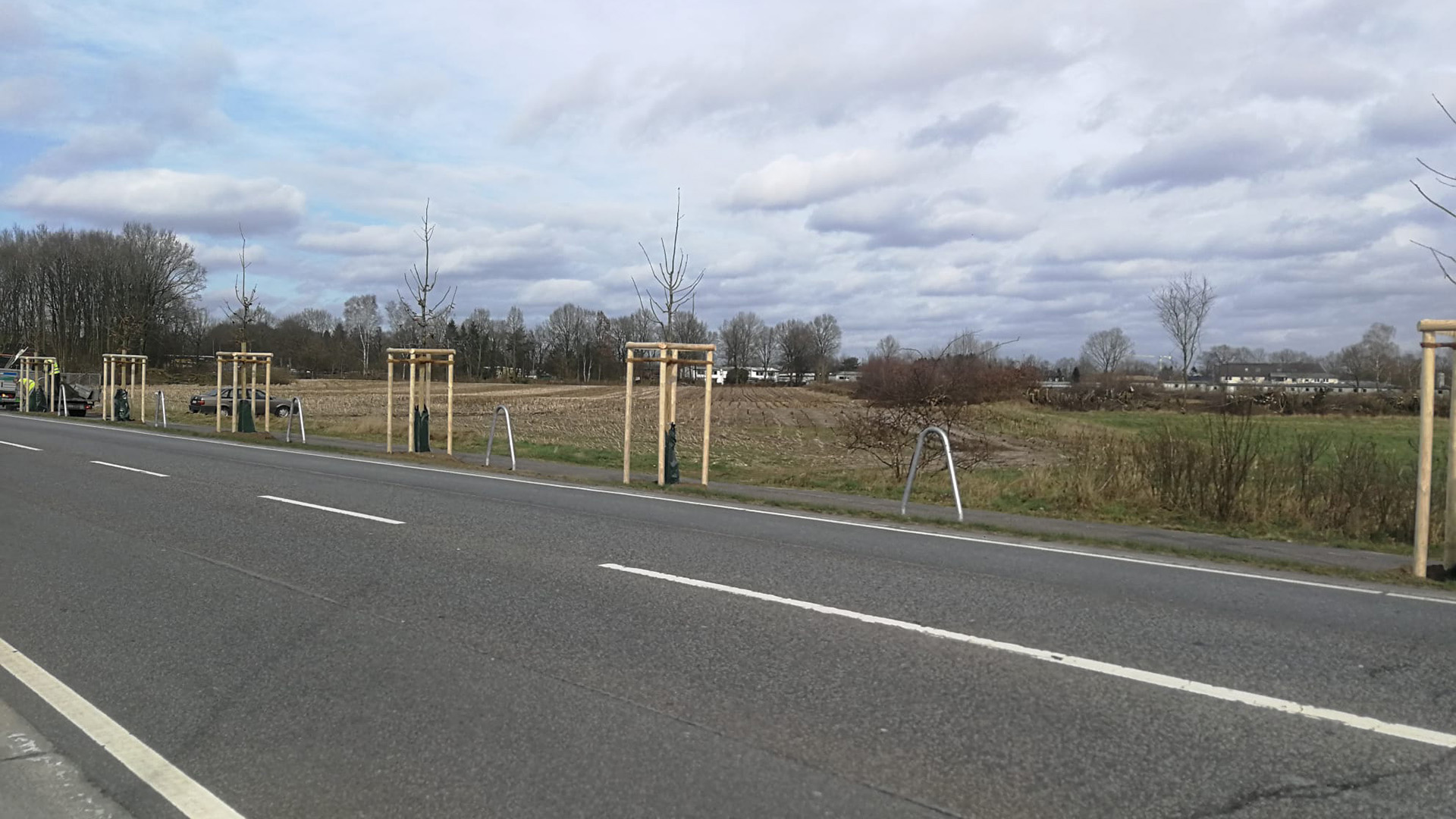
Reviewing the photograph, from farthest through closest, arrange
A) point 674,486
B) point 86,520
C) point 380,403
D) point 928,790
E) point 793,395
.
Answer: point 793,395 < point 380,403 < point 674,486 < point 86,520 < point 928,790

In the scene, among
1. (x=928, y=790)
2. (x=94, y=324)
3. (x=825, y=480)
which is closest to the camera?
(x=928, y=790)

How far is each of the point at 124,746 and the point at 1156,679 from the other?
540 centimetres

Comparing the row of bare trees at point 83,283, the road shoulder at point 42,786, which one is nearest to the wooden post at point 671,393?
the road shoulder at point 42,786

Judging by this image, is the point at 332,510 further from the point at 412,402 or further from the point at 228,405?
the point at 228,405

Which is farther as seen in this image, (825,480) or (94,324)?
(94,324)

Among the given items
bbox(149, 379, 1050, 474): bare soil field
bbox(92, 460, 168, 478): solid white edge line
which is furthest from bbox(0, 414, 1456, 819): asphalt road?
bbox(149, 379, 1050, 474): bare soil field

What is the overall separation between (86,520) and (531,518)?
5.18 metres

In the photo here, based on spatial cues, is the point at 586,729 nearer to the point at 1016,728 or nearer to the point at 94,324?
the point at 1016,728

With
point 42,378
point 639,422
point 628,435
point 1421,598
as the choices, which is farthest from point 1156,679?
point 42,378

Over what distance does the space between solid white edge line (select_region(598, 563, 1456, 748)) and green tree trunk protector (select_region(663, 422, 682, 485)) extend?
9754 mm

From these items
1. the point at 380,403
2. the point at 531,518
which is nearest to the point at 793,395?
the point at 380,403

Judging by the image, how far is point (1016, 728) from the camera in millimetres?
4715

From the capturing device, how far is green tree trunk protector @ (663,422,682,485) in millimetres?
17469

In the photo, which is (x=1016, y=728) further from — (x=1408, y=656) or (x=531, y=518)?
(x=531, y=518)
